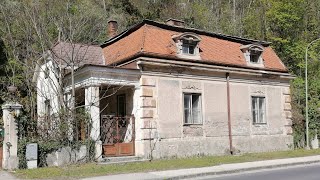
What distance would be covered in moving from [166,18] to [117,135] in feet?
76.8

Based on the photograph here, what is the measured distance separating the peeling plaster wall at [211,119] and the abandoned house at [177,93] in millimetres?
49

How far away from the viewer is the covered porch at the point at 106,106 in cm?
1697

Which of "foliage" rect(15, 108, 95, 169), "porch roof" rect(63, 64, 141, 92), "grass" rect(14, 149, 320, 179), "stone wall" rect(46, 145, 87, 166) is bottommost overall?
"grass" rect(14, 149, 320, 179)

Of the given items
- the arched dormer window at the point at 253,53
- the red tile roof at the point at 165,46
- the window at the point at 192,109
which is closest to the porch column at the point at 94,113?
the red tile roof at the point at 165,46

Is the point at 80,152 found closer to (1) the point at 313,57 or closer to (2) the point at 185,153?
(2) the point at 185,153

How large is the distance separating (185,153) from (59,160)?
648 centimetres

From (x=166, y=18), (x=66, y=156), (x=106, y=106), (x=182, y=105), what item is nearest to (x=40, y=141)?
(x=66, y=156)

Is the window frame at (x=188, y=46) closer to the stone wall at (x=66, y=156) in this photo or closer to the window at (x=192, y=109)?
the window at (x=192, y=109)

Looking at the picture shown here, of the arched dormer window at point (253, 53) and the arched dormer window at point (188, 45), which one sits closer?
the arched dormer window at point (188, 45)

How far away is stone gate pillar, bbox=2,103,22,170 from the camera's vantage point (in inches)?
586

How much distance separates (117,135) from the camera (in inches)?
720

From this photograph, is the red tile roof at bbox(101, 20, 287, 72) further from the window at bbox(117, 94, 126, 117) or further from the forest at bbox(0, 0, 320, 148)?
the forest at bbox(0, 0, 320, 148)

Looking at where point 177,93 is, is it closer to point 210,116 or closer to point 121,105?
point 210,116

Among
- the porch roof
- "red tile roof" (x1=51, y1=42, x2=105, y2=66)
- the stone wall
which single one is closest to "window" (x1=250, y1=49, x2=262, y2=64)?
the porch roof
